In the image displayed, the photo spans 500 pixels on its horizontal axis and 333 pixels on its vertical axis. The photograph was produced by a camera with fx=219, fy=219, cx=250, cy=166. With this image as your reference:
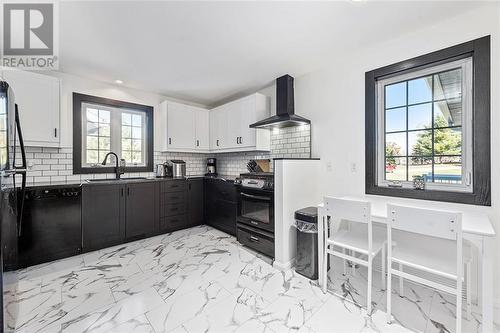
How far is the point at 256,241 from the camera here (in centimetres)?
284

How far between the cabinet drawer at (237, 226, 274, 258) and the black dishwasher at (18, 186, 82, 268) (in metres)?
2.05

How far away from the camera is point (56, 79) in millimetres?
2756

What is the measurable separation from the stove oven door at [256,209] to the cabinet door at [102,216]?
1674 mm

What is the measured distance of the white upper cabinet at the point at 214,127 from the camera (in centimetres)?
348

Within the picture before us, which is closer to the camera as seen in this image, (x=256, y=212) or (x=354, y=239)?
(x=354, y=239)

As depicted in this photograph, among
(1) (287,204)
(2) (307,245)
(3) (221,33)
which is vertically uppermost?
(3) (221,33)

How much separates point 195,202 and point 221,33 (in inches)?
108

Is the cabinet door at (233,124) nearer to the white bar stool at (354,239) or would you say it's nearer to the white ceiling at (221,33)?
the white ceiling at (221,33)

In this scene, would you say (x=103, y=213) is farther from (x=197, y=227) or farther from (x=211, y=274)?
(x=211, y=274)

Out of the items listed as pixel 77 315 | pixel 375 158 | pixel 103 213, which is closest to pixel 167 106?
pixel 103 213

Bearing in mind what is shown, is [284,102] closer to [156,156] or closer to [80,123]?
[156,156]

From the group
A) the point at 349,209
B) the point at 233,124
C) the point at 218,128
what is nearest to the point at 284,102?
the point at 233,124

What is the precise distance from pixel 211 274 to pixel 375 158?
86.7 inches

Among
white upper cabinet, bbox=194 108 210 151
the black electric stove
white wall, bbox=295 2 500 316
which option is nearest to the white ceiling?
white wall, bbox=295 2 500 316
